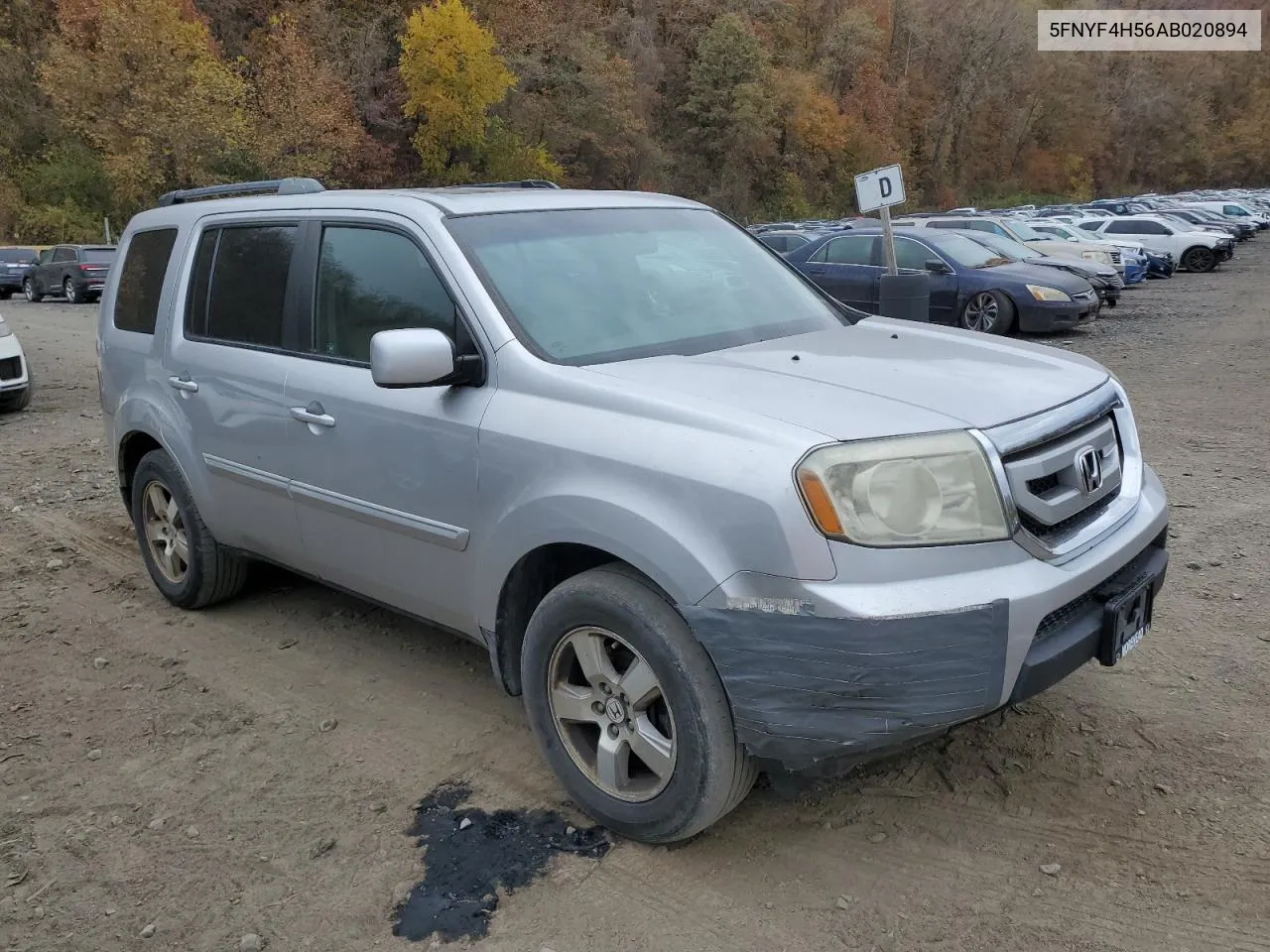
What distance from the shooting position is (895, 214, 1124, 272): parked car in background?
66.0ft

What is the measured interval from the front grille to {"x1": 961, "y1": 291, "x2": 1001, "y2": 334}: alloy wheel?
11.9 meters

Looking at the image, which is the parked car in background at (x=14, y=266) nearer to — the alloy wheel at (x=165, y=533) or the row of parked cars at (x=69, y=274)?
the row of parked cars at (x=69, y=274)

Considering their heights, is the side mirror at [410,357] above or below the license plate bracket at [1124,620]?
above

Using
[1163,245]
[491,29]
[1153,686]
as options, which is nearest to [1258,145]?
[491,29]

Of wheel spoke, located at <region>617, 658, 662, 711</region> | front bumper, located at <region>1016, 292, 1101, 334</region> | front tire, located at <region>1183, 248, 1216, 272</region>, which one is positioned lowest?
A: front tire, located at <region>1183, 248, 1216, 272</region>

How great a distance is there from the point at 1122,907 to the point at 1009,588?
2.92 ft

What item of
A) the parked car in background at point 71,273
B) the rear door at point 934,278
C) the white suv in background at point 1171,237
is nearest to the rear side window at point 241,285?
the rear door at point 934,278

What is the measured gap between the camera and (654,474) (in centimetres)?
275

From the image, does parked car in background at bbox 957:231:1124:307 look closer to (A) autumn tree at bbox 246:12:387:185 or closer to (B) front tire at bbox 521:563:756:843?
(B) front tire at bbox 521:563:756:843

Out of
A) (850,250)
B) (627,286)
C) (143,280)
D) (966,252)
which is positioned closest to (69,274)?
(850,250)

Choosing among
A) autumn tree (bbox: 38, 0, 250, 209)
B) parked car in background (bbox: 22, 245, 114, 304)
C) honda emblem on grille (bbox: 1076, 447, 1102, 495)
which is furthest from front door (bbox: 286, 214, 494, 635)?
autumn tree (bbox: 38, 0, 250, 209)

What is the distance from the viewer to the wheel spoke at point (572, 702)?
121 inches

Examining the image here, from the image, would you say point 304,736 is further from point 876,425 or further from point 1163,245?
point 1163,245

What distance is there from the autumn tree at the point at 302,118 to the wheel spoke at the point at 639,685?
131 feet
